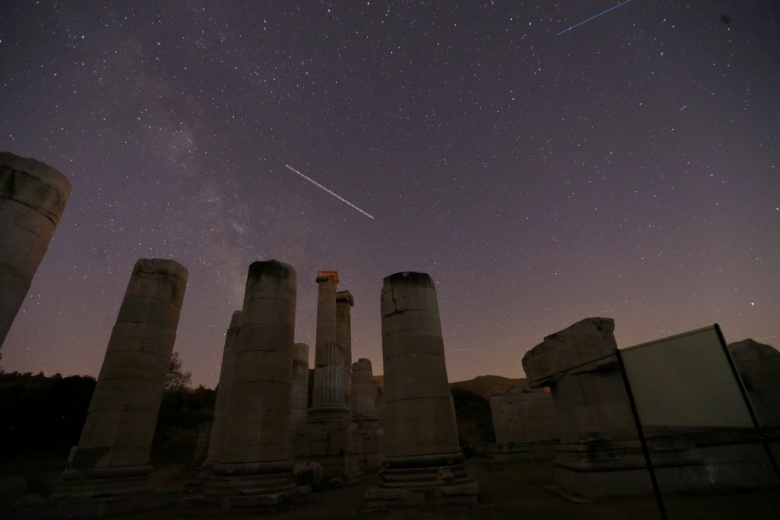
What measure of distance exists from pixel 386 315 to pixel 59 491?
943cm

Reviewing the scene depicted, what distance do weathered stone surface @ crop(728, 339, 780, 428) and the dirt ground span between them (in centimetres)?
204

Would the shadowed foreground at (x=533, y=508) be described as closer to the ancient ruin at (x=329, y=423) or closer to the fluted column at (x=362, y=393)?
the ancient ruin at (x=329, y=423)

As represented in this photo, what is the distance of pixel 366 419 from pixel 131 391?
1320 centimetres

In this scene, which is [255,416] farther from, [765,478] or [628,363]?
[765,478]

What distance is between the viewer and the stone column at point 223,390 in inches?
590

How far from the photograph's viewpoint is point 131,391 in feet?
35.6

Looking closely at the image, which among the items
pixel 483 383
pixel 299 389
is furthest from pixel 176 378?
pixel 483 383

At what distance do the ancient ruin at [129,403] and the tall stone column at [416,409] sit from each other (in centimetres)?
680

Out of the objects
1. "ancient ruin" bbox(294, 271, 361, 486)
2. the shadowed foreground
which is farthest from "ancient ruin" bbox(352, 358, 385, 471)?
the shadowed foreground

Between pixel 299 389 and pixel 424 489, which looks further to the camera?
pixel 299 389

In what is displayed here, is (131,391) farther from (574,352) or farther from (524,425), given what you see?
(524,425)

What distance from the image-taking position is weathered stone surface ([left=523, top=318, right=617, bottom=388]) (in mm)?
8930

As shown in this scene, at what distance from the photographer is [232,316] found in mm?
18312

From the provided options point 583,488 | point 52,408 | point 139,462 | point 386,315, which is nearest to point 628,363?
point 583,488
